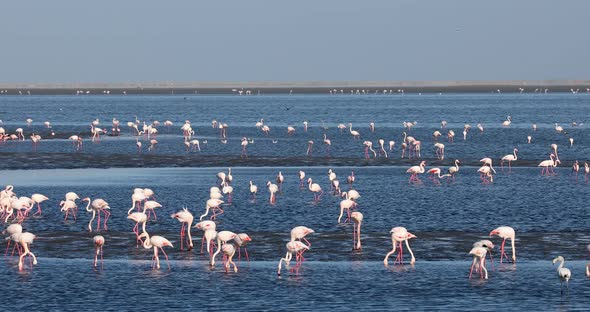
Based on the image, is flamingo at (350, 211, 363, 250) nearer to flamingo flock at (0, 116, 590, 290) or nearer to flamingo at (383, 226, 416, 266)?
flamingo flock at (0, 116, 590, 290)

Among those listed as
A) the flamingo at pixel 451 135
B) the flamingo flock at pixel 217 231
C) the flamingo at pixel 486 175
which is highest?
the flamingo flock at pixel 217 231

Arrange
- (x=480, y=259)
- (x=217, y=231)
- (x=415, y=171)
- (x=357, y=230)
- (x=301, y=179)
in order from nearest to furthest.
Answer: (x=480, y=259)
(x=357, y=230)
(x=217, y=231)
(x=301, y=179)
(x=415, y=171)

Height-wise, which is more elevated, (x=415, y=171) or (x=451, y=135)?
(x=415, y=171)

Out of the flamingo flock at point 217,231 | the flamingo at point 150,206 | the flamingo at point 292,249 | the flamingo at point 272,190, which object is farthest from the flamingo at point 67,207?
the flamingo at point 292,249

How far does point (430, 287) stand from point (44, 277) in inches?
292

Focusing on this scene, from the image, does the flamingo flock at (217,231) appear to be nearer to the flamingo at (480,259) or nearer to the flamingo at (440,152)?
the flamingo at (480,259)

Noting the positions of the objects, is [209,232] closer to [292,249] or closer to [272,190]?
[292,249]

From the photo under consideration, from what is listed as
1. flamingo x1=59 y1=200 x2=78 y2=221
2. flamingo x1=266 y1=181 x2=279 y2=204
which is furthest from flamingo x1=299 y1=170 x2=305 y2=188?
flamingo x1=59 y1=200 x2=78 y2=221

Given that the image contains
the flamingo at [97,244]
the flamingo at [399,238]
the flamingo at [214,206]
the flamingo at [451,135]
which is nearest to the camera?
the flamingo at [399,238]

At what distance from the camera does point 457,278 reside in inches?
834

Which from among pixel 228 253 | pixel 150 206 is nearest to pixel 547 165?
pixel 150 206

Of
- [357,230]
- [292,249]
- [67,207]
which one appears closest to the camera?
[292,249]

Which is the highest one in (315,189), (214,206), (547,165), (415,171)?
(214,206)

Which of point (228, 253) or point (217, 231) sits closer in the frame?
point (228, 253)
